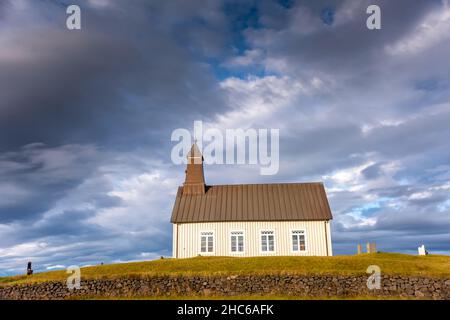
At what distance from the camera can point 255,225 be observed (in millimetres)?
41625

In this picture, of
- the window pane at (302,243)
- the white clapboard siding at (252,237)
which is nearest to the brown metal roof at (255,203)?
the white clapboard siding at (252,237)

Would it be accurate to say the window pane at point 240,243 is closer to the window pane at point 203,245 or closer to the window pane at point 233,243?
the window pane at point 233,243

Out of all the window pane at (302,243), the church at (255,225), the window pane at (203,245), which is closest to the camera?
the window pane at (302,243)

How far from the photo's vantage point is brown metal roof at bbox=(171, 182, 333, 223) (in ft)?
137

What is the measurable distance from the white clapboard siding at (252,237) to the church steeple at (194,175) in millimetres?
4738

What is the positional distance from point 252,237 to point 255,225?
1157mm

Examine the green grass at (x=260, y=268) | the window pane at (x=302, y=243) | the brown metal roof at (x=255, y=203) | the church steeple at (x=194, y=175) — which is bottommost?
the green grass at (x=260, y=268)

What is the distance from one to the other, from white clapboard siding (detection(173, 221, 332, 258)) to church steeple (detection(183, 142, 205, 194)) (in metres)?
4.74

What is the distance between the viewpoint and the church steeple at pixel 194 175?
4597cm

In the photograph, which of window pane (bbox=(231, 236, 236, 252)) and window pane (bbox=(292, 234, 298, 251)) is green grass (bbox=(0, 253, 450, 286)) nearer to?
window pane (bbox=(292, 234, 298, 251))

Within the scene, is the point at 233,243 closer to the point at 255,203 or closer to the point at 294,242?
the point at 255,203

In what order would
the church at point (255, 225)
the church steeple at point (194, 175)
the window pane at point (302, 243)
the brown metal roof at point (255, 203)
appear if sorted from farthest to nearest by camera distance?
the church steeple at point (194, 175) → the brown metal roof at point (255, 203) → the church at point (255, 225) → the window pane at point (302, 243)
